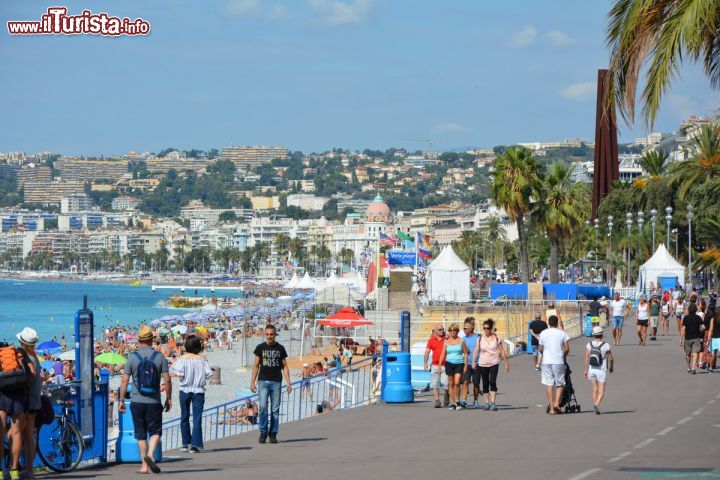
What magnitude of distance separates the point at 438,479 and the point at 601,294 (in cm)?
4249

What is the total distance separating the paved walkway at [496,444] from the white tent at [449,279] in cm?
3200

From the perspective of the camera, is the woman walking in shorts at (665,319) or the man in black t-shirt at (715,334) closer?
the man in black t-shirt at (715,334)

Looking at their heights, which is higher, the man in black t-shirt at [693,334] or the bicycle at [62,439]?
the man in black t-shirt at [693,334]

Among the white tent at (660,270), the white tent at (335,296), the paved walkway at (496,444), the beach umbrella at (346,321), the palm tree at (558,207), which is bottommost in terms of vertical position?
the paved walkway at (496,444)

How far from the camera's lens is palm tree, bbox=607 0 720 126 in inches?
390

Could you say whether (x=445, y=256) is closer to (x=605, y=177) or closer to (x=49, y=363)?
(x=49, y=363)

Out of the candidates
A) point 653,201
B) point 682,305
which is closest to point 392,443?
point 682,305

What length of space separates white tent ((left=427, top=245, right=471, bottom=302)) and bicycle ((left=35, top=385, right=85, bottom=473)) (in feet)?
133

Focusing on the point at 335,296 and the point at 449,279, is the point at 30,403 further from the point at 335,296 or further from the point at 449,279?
the point at 335,296

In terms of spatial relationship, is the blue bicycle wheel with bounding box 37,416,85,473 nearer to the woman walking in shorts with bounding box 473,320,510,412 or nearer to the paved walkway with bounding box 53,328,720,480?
the paved walkway with bounding box 53,328,720,480

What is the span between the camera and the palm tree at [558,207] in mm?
54531

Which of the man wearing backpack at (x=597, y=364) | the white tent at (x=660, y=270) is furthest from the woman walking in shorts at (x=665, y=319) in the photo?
the man wearing backpack at (x=597, y=364)

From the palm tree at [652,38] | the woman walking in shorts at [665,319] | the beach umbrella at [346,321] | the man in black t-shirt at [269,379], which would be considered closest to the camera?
the palm tree at [652,38]

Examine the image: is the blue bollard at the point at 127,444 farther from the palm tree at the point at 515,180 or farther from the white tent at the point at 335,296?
the white tent at the point at 335,296
